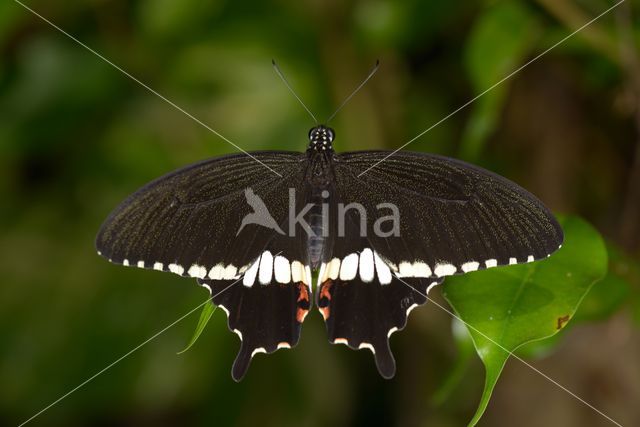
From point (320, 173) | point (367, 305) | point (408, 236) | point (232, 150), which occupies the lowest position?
point (367, 305)

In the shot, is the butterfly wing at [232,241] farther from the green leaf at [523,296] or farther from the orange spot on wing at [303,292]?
the green leaf at [523,296]

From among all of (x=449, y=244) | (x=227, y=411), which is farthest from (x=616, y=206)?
(x=227, y=411)

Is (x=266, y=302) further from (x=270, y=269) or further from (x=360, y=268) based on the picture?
(x=360, y=268)

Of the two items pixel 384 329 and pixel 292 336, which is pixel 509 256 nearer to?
pixel 384 329

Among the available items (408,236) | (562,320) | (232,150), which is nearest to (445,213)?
(408,236)

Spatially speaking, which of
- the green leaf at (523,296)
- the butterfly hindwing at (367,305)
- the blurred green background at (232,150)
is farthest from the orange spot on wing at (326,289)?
the blurred green background at (232,150)
